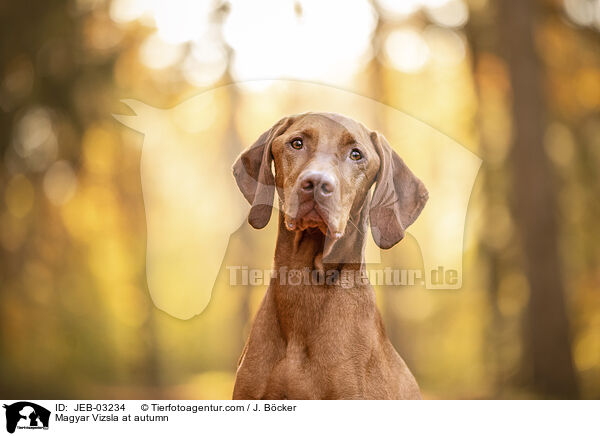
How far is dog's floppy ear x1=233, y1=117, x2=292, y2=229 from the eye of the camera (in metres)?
2.75

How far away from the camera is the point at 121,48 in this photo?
6.30 meters

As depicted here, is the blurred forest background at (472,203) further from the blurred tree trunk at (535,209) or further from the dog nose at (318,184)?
the dog nose at (318,184)

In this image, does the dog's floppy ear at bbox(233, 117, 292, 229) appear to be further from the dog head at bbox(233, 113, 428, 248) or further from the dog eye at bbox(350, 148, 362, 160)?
the dog eye at bbox(350, 148, 362, 160)

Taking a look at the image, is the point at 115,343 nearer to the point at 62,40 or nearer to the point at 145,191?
the point at 62,40

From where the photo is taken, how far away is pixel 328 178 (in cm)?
243

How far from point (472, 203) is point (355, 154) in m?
2.81

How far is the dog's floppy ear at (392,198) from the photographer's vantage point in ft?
8.96

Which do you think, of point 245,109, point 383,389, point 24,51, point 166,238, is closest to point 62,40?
point 24,51

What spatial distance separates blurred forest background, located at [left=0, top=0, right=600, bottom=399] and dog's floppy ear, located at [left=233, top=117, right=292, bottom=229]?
209 centimetres

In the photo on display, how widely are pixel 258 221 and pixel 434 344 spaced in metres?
4.98
